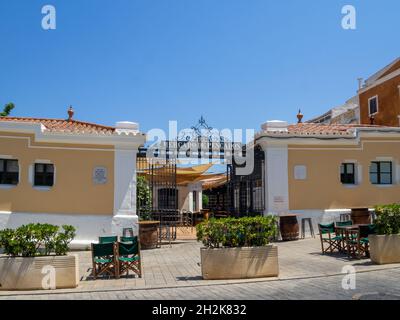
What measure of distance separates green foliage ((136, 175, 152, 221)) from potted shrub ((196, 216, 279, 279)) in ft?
25.3

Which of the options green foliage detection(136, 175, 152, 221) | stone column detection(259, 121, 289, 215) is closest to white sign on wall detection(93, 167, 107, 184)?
green foliage detection(136, 175, 152, 221)

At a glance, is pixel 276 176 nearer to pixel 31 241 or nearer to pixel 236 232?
pixel 236 232

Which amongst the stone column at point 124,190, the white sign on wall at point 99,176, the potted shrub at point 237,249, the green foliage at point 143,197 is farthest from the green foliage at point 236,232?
the green foliage at point 143,197

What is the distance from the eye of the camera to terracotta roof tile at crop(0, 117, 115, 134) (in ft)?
49.9

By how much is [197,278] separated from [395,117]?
1775 cm

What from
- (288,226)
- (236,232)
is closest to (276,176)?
(288,226)

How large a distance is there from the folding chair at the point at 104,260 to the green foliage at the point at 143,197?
6.98 metres

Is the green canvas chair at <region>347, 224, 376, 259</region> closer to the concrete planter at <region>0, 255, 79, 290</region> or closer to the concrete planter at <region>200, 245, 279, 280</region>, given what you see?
the concrete planter at <region>200, 245, 279, 280</region>

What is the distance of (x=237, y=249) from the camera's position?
30.7ft

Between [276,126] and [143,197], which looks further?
[143,197]

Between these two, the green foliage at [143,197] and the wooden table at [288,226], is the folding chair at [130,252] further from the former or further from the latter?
the green foliage at [143,197]

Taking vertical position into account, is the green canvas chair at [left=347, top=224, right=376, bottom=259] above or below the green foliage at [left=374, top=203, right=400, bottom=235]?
below

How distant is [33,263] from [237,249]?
423cm
